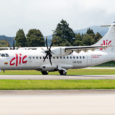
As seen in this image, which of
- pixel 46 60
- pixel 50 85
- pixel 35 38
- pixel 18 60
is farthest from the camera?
pixel 35 38

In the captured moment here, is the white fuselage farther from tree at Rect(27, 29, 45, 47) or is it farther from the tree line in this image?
tree at Rect(27, 29, 45, 47)

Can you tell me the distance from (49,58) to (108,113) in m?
32.9

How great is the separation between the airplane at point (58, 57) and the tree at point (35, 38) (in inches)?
4058

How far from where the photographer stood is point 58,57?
4612cm

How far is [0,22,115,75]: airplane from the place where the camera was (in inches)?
1706

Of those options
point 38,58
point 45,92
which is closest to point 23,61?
point 38,58

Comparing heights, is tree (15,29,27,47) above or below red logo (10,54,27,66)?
above

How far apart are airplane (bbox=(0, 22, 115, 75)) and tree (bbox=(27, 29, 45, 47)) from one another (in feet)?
338

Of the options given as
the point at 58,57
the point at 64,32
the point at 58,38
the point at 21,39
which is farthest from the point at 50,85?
the point at 64,32

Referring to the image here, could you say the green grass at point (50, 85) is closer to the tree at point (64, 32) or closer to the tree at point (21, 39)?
the tree at point (21, 39)

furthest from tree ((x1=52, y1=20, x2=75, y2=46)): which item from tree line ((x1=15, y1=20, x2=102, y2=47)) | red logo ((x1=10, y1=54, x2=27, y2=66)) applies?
red logo ((x1=10, y1=54, x2=27, y2=66))

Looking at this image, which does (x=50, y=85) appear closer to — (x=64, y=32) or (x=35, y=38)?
(x=35, y=38)

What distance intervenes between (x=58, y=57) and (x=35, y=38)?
106 m

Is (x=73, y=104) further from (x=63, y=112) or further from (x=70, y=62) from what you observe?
(x=70, y=62)
